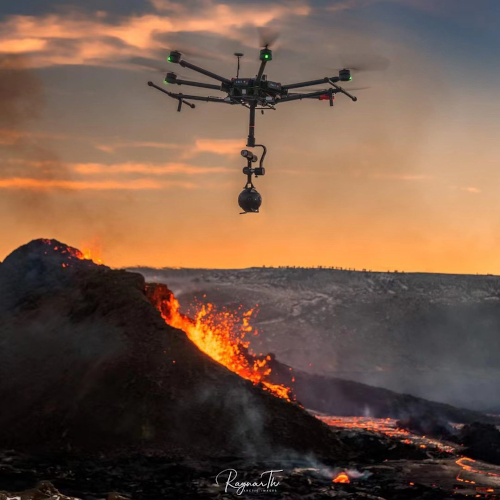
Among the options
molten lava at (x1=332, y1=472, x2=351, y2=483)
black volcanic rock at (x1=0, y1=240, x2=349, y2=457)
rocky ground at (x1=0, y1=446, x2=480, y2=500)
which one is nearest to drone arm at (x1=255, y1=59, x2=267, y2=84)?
black volcanic rock at (x1=0, y1=240, x2=349, y2=457)

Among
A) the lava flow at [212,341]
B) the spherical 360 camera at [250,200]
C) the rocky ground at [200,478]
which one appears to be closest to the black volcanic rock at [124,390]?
the rocky ground at [200,478]

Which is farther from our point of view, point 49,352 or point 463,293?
point 463,293

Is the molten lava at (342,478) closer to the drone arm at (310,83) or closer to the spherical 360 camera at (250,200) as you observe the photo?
the spherical 360 camera at (250,200)

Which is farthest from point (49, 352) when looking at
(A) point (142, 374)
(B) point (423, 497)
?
(B) point (423, 497)

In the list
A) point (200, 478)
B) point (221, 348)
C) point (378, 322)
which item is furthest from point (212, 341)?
point (378, 322)

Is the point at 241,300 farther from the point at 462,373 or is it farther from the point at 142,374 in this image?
the point at 142,374

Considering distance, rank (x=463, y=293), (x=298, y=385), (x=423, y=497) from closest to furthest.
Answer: (x=423, y=497) → (x=298, y=385) → (x=463, y=293)
